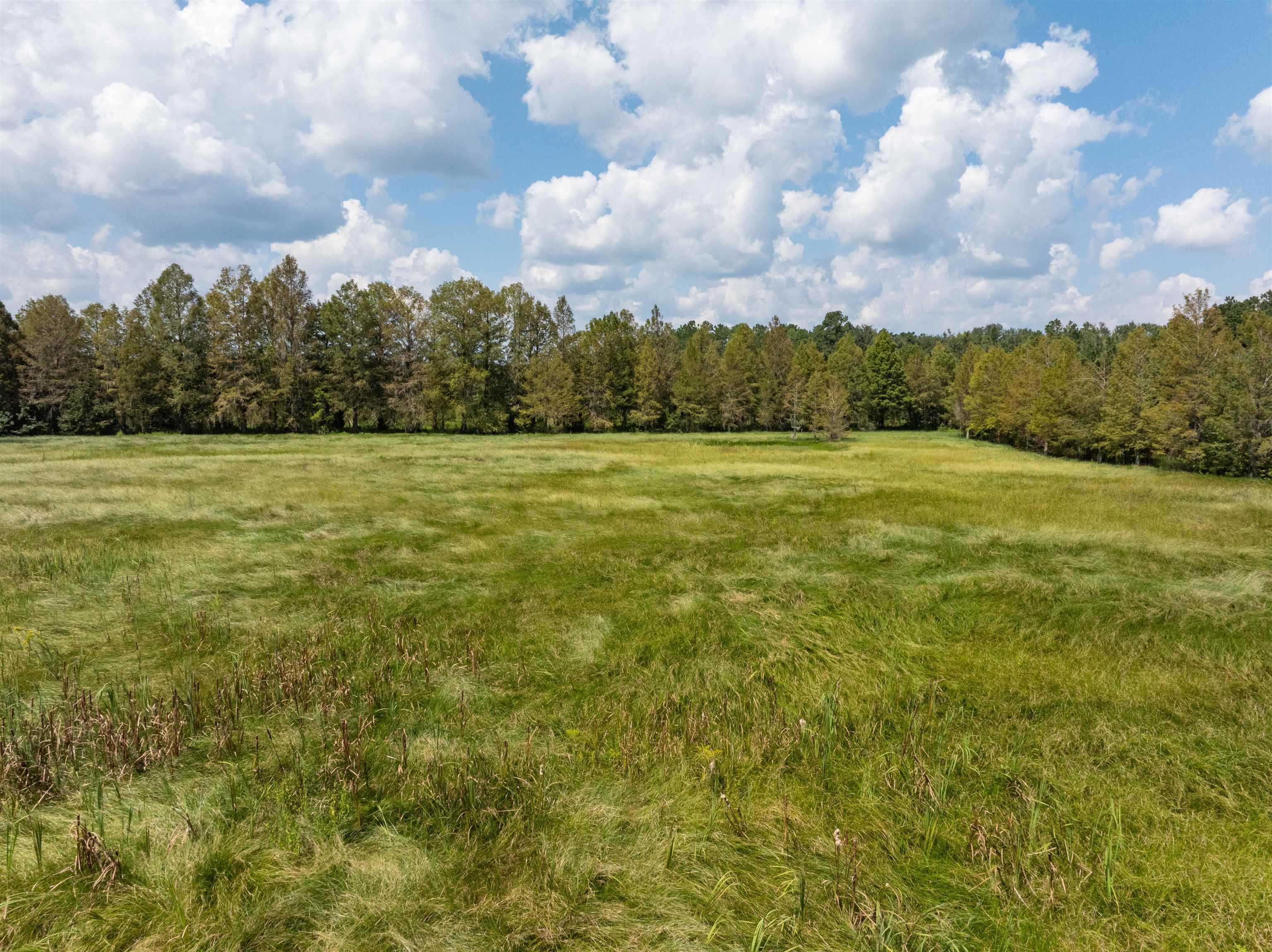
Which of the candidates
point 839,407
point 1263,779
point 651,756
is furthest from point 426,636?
point 839,407

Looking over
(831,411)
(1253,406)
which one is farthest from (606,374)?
(1253,406)

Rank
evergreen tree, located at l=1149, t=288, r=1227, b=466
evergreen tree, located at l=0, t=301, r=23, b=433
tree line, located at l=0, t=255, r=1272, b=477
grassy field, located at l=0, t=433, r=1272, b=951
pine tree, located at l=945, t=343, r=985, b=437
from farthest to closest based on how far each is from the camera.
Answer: pine tree, located at l=945, t=343, r=985, b=437 → evergreen tree, located at l=0, t=301, r=23, b=433 → tree line, located at l=0, t=255, r=1272, b=477 → evergreen tree, located at l=1149, t=288, r=1227, b=466 → grassy field, located at l=0, t=433, r=1272, b=951

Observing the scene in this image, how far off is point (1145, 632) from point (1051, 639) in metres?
1.72

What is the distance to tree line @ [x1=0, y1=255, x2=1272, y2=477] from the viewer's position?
1752 inches

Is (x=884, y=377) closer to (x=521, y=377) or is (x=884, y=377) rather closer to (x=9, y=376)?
(x=521, y=377)

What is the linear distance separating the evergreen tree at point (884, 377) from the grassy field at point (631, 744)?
78.6 metres

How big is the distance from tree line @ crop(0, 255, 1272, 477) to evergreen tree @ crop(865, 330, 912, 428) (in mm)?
297

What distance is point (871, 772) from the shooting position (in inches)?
227

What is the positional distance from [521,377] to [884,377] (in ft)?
186

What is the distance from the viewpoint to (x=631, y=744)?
6.20 m

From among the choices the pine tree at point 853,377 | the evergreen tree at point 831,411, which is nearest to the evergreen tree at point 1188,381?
the evergreen tree at point 831,411

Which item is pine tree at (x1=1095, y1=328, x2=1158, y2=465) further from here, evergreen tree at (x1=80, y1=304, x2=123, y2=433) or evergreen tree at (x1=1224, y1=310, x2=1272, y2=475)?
evergreen tree at (x1=80, y1=304, x2=123, y2=433)

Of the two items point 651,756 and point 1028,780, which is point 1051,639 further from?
point 651,756

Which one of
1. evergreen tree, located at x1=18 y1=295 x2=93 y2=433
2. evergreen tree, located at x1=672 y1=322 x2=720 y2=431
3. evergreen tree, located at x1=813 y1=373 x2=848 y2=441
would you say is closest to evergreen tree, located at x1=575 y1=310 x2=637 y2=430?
evergreen tree, located at x1=672 y1=322 x2=720 y2=431
